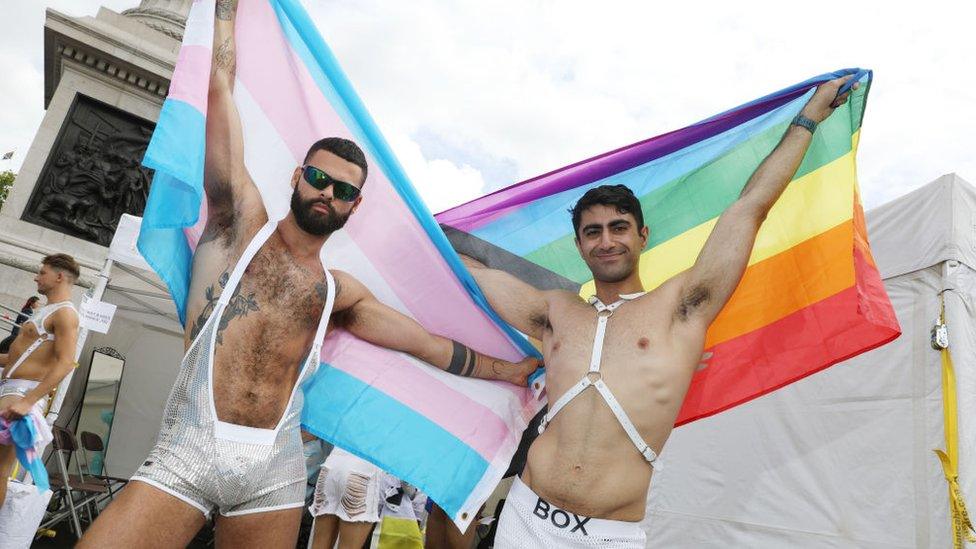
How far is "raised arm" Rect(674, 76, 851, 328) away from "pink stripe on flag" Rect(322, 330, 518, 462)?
42.7 inches

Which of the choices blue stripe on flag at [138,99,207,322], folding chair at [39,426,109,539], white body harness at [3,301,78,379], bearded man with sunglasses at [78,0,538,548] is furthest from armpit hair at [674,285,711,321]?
folding chair at [39,426,109,539]

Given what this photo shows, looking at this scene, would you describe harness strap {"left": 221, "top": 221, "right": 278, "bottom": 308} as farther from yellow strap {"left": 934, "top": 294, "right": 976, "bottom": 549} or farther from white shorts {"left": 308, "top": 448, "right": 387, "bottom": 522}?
yellow strap {"left": 934, "top": 294, "right": 976, "bottom": 549}

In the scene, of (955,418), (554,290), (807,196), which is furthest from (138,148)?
(955,418)

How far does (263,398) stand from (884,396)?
4.24 meters

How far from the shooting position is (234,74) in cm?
281

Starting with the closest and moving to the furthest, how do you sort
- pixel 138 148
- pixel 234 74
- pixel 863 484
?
pixel 234 74 < pixel 863 484 < pixel 138 148

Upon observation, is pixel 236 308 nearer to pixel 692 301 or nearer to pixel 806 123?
pixel 692 301

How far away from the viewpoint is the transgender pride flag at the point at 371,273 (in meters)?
2.81

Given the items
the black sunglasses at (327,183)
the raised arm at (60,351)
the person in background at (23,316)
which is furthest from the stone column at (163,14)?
the black sunglasses at (327,183)

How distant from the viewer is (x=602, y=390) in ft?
8.43

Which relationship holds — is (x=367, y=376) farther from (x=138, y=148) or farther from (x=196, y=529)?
(x=138, y=148)

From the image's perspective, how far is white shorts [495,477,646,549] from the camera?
2398mm

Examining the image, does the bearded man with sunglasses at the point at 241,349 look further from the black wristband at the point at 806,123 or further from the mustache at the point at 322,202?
the black wristband at the point at 806,123

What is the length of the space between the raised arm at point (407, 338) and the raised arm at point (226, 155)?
474 mm
